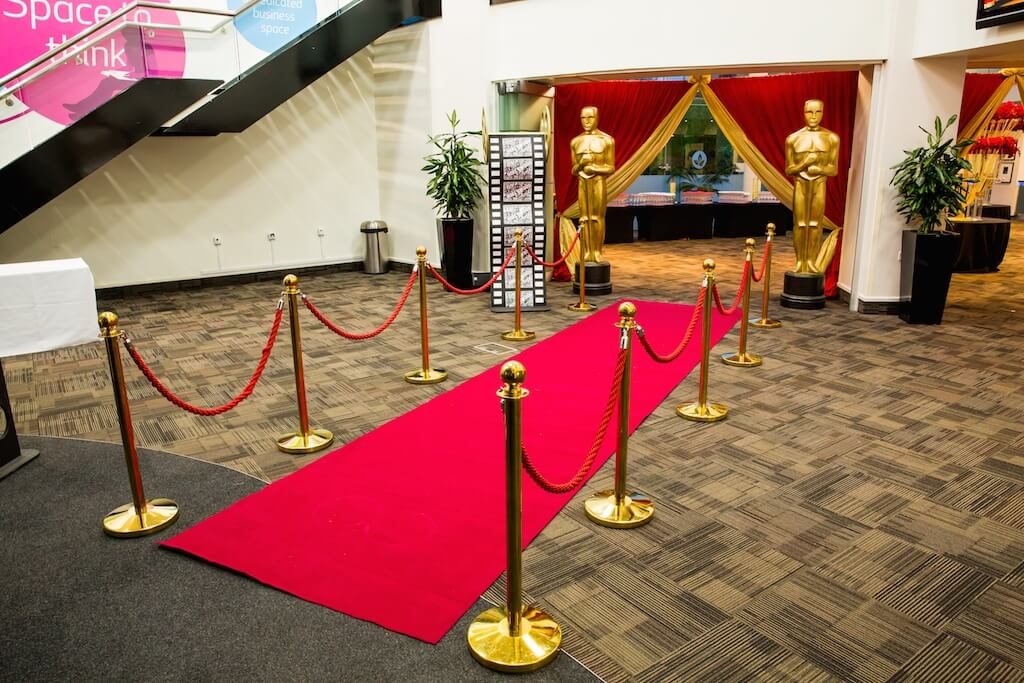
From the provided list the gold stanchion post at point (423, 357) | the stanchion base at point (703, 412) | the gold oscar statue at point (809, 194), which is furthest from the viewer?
the gold oscar statue at point (809, 194)

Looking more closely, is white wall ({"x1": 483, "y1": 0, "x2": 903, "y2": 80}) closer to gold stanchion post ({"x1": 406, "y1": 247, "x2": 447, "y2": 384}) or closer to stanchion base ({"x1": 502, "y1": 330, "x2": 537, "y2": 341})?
stanchion base ({"x1": 502, "y1": 330, "x2": 537, "y2": 341})

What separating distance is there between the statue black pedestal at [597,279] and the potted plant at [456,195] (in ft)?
4.49

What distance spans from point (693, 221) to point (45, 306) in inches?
406

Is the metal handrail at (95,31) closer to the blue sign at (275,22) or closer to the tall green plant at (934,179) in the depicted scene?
the blue sign at (275,22)

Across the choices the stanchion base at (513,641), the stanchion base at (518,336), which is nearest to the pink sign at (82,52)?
the stanchion base at (518,336)

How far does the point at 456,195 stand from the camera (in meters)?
8.47

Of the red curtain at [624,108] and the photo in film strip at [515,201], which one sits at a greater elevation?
the red curtain at [624,108]

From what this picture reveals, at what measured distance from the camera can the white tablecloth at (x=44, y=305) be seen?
19.0ft

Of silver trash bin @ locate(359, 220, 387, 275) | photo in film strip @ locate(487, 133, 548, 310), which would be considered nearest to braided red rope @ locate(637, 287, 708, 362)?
photo in film strip @ locate(487, 133, 548, 310)

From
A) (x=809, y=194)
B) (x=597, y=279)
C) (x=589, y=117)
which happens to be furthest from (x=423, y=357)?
(x=809, y=194)

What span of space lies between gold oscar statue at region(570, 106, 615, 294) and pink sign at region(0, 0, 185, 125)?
4.17 metres

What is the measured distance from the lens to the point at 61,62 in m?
6.44

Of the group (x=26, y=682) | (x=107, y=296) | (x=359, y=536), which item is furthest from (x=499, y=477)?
(x=107, y=296)

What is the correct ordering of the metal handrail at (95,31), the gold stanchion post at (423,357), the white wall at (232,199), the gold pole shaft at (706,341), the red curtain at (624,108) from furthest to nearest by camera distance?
1. the red curtain at (624,108)
2. the white wall at (232,199)
3. the metal handrail at (95,31)
4. the gold stanchion post at (423,357)
5. the gold pole shaft at (706,341)
